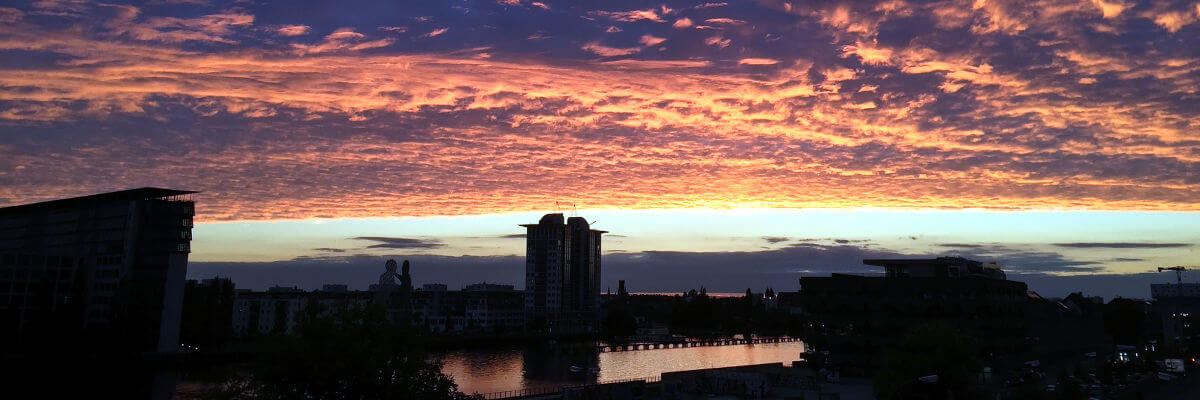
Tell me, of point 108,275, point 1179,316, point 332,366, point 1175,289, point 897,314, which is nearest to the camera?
point 332,366

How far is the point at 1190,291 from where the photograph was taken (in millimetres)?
190375

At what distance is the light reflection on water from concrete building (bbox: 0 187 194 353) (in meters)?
42.8

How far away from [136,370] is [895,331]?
309 ft

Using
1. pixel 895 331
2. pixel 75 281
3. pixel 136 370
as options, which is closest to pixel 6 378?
pixel 136 370

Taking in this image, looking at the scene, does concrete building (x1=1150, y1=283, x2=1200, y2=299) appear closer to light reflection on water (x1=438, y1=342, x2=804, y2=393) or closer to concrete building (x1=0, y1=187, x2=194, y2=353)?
light reflection on water (x1=438, y1=342, x2=804, y2=393)

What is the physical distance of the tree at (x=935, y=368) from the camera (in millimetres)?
44750

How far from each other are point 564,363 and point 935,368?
9707cm

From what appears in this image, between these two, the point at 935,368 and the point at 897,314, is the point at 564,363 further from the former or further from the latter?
the point at 935,368

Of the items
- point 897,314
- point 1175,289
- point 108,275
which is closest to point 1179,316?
point 1175,289

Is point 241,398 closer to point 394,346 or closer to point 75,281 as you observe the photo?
point 394,346

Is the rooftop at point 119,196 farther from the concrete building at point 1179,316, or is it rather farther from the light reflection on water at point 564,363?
the concrete building at point 1179,316

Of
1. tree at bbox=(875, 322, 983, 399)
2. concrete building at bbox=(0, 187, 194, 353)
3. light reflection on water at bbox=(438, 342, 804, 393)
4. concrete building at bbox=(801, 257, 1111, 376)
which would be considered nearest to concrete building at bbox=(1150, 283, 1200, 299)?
light reflection on water at bbox=(438, 342, 804, 393)

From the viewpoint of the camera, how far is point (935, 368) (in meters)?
45.5

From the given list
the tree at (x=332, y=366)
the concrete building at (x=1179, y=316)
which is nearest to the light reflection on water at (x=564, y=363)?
the tree at (x=332, y=366)
